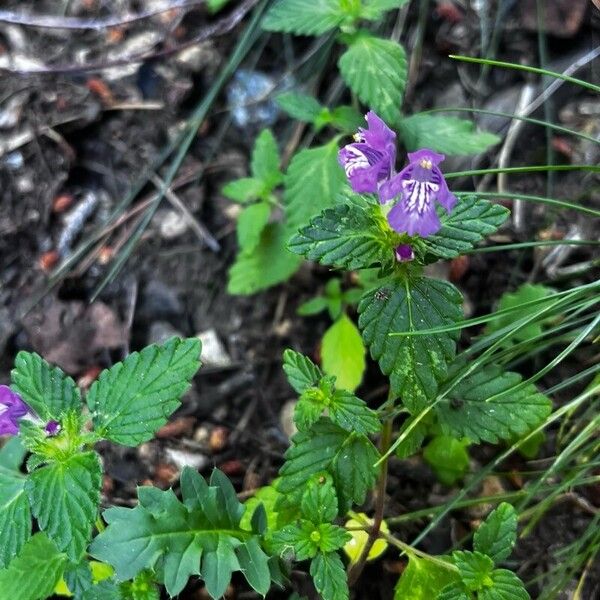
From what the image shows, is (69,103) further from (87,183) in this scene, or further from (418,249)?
(418,249)

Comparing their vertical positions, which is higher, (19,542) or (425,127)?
(425,127)

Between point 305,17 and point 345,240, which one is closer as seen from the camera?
point 345,240

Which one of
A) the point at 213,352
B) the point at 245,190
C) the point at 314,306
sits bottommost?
the point at 213,352

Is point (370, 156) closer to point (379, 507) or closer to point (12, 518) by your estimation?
point (379, 507)

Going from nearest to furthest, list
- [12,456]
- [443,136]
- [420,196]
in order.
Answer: [420,196]
[12,456]
[443,136]

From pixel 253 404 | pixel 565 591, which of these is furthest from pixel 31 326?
pixel 565 591

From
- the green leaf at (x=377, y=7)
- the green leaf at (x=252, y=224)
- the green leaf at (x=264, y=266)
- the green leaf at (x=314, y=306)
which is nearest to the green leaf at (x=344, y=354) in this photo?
the green leaf at (x=314, y=306)

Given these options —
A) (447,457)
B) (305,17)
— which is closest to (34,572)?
(447,457)
